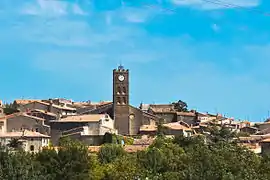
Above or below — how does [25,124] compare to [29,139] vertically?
above

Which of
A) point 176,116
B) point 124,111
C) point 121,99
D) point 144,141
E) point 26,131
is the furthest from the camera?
point 176,116

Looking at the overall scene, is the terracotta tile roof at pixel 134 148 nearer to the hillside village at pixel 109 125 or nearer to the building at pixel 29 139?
the hillside village at pixel 109 125

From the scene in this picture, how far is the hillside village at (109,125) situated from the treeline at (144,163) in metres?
6.81

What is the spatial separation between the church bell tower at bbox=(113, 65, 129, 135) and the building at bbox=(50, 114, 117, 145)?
4.06 meters

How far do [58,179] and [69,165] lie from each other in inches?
75.7

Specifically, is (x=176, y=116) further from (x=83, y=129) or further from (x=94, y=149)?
(x=94, y=149)

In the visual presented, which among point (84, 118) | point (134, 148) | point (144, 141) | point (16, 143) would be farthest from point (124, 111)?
point (16, 143)

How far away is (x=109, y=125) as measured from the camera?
89.6m

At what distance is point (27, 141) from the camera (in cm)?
7856

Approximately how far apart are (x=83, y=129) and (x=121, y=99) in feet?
41.8

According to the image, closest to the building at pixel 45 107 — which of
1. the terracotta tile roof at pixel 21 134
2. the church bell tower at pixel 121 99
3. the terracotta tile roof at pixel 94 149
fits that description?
the church bell tower at pixel 121 99

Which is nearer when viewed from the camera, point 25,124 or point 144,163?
point 144,163

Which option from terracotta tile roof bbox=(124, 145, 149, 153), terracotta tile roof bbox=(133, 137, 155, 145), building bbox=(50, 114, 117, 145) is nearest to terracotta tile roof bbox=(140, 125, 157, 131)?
building bbox=(50, 114, 117, 145)

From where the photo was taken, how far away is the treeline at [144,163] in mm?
46756
